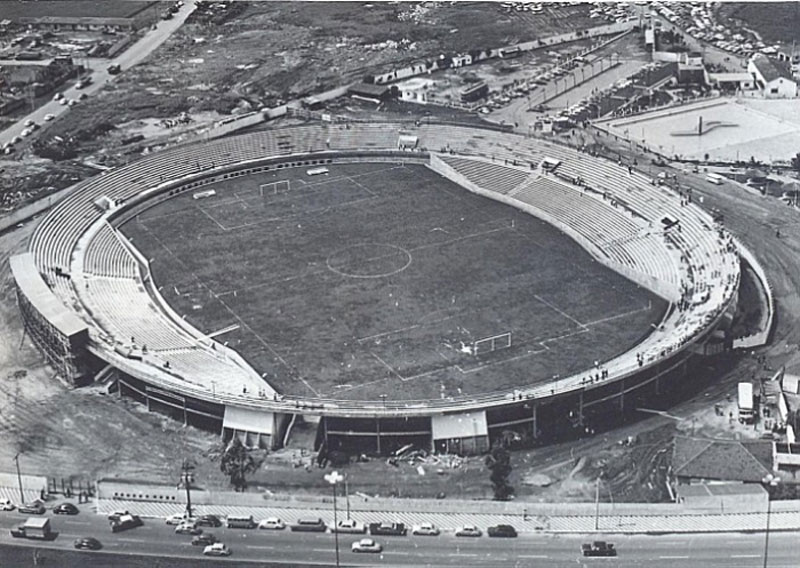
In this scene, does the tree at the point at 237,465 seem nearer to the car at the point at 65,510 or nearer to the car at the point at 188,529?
the car at the point at 188,529

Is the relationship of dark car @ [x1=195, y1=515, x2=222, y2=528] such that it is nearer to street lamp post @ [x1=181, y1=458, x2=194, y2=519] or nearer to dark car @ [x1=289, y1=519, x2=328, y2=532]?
street lamp post @ [x1=181, y1=458, x2=194, y2=519]

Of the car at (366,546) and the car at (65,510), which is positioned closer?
the car at (366,546)

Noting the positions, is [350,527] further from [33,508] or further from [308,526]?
[33,508]

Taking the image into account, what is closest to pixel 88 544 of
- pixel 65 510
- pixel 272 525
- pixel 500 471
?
pixel 65 510

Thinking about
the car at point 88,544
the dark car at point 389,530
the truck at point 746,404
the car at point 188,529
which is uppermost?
the car at point 88,544

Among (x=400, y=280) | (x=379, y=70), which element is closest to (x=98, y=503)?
(x=400, y=280)

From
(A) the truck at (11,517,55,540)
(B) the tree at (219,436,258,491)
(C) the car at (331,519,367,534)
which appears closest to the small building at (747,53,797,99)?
(B) the tree at (219,436,258,491)

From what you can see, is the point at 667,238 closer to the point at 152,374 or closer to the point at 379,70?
the point at 152,374

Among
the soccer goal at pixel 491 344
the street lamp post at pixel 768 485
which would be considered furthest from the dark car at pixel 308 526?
the street lamp post at pixel 768 485
